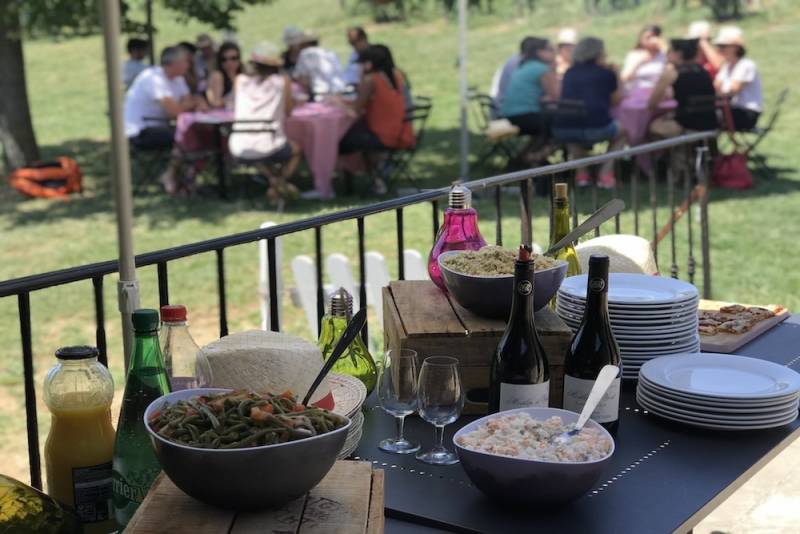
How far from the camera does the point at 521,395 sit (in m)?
1.83

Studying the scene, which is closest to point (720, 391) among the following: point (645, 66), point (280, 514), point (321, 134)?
point (280, 514)

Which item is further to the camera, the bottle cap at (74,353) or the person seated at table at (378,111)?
the person seated at table at (378,111)

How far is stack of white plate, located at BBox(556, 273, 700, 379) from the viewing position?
2.20 m

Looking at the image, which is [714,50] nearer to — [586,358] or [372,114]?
[372,114]

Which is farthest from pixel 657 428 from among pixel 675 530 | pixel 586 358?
pixel 675 530

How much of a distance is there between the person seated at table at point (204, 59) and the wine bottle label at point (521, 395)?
1046cm

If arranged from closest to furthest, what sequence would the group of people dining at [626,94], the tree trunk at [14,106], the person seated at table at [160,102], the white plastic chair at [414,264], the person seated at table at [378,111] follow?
the white plastic chair at [414,264] < the person seated at table at [378,111] < the group of people dining at [626,94] < the person seated at table at [160,102] < the tree trunk at [14,106]

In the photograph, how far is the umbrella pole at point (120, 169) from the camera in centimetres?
154

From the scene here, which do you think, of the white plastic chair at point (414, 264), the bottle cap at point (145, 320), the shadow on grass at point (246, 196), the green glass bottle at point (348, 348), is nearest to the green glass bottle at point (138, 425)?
the bottle cap at point (145, 320)

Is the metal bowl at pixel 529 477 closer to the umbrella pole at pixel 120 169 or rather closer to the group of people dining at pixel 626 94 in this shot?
the umbrella pole at pixel 120 169

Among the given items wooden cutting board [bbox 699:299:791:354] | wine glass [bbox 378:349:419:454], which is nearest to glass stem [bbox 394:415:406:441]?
wine glass [bbox 378:349:419:454]

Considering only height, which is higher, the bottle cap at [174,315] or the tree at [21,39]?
the tree at [21,39]

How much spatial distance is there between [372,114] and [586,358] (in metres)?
8.75

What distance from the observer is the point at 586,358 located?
1.88m
